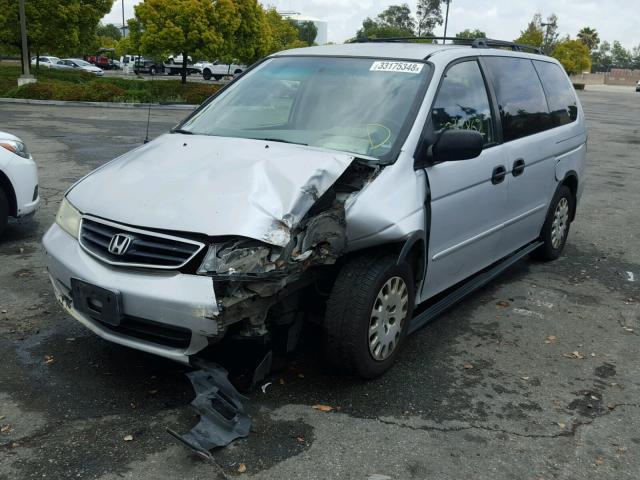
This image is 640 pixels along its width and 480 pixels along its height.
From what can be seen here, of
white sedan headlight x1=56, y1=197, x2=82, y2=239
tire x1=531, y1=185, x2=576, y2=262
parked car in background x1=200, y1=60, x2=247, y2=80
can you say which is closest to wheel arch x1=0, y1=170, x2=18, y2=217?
white sedan headlight x1=56, y1=197, x2=82, y2=239

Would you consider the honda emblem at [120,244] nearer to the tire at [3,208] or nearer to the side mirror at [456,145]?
the side mirror at [456,145]

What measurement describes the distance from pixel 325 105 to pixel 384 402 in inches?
73.8

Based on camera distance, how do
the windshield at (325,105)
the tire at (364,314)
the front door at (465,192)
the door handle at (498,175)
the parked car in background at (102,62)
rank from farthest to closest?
the parked car in background at (102,62) < the door handle at (498,175) < the front door at (465,192) < the windshield at (325,105) < the tire at (364,314)

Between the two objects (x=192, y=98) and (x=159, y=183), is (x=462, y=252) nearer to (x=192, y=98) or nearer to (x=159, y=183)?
(x=159, y=183)

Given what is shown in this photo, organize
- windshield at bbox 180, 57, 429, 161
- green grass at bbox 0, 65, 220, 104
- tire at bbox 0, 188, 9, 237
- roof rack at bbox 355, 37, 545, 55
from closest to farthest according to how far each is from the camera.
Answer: windshield at bbox 180, 57, 429, 161, roof rack at bbox 355, 37, 545, 55, tire at bbox 0, 188, 9, 237, green grass at bbox 0, 65, 220, 104

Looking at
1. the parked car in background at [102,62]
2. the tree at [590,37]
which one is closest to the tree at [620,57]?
the tree at [590,37]

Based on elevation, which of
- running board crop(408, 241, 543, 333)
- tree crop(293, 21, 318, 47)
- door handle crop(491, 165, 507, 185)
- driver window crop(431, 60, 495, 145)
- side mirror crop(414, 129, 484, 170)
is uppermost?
tree crop(293, 21, 318, 47)

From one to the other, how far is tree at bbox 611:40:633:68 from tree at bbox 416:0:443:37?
53.9 meters

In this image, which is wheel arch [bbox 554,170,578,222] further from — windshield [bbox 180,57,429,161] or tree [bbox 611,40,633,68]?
tree [bbox 611,40,633,68]

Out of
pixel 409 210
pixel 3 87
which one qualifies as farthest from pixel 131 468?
pixel 3 87

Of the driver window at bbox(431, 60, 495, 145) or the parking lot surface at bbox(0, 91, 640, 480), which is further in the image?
the driver window at bbox(431, 60, 495, 145)

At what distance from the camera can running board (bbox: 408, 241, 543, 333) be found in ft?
13.6

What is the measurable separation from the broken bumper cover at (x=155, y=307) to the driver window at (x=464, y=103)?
192cm

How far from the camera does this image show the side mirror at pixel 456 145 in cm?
386
